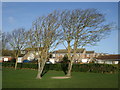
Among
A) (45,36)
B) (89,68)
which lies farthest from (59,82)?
(89,68)

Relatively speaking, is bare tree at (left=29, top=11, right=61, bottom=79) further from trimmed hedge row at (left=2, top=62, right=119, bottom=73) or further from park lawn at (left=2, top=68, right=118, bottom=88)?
trimmed hedge row at (left=2, top=62, right=119, bottom=73)

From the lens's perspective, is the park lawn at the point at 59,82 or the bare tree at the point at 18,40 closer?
the park lawn at the point at 59,82

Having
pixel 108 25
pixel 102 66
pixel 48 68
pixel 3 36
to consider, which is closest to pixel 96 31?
pixel 108 25

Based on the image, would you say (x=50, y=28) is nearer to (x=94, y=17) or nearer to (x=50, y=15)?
(x=50, y=15)

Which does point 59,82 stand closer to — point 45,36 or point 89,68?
point 45,36

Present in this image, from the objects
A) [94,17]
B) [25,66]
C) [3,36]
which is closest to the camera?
[94,17]

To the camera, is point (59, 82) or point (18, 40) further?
point (18, 40)

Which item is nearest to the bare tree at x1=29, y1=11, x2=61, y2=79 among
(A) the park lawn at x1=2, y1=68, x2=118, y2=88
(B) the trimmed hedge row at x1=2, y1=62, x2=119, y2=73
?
(A) the park lawn at x1=2, y1=68, x2=118, y2=88

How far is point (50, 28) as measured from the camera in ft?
59.3

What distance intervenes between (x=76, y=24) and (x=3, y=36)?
23.3m

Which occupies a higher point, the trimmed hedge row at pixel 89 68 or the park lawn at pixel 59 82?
the park lawn at pixel 59 82

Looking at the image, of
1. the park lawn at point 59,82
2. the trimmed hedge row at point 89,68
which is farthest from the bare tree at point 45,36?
the trimmed hedge row at point 89,68

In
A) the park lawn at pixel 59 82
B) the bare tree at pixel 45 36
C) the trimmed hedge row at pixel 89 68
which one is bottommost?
the trimmed hedge row at pixel 89 68

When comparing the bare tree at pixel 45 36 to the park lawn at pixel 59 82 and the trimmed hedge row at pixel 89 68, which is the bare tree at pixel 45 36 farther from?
the trimmed hedge row at pixel 89 68
